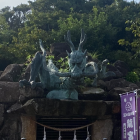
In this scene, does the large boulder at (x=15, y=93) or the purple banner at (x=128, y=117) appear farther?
the large boulder at (x=15, y=93)

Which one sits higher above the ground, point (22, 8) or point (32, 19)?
point (22, 8)

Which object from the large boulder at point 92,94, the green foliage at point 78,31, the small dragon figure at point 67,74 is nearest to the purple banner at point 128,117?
the small dragon figure at point 67,74

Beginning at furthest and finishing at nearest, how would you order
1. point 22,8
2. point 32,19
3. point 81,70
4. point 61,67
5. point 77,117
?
point 22,8 → point 32,19 → point 61,67 → point 77,117 → point 81,70

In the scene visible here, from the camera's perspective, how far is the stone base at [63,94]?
7.66 meters

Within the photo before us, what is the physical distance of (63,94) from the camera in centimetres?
770

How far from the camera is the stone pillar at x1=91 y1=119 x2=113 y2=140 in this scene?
771 centimetres

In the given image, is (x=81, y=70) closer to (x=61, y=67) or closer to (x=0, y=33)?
(x=61, y=67)

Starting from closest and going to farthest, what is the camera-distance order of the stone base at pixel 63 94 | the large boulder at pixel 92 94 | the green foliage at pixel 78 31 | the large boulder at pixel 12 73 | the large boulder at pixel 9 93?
the stone base at pixel 63 94 → the large boulder at pixel 9 93 → the large boulder at pixel 92 94 → the large boulder at pixel 12 73 → the green foliage at pixel 78 31

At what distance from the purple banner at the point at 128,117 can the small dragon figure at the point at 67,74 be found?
39.9 inches

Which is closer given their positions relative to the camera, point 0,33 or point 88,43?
point 88,43

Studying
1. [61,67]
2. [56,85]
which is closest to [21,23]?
[61,67]

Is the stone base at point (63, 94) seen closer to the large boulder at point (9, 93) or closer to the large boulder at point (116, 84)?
the large boulder at point (9, 93)

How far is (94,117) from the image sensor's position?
7758 mm

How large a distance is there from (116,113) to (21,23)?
1723 centimetres
